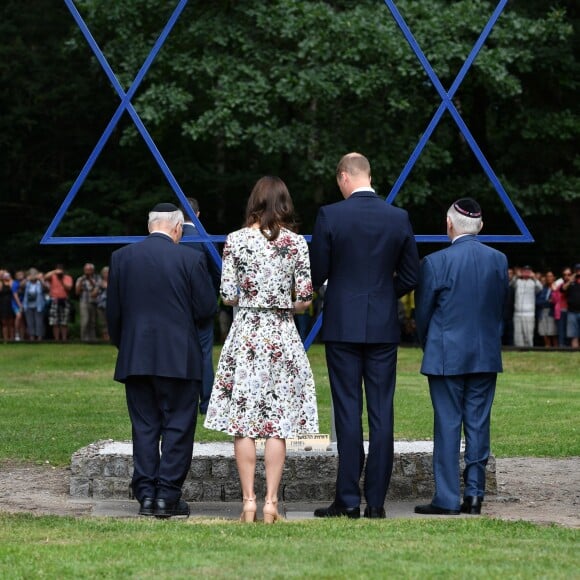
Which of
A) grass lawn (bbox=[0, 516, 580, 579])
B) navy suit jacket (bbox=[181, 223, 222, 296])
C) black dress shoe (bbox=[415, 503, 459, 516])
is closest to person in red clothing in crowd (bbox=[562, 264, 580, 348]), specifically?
navy suit jacket (bbox=[181, 223, 222, 296])

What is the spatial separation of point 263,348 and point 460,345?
1231mm

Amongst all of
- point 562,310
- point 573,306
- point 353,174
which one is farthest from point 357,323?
point 562,310

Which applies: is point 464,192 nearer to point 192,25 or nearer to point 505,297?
point 192,25

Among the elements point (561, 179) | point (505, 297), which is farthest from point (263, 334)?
point (561, 179)

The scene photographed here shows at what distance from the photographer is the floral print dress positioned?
23.9ft

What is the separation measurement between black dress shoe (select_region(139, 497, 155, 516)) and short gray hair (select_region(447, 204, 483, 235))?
7.55ft

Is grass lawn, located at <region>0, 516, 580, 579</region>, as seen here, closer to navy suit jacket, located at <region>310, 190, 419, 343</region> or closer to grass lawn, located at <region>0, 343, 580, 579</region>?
grass lawn, located at <region>0, 343, 580, 579</region>

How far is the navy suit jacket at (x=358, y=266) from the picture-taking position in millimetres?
7508

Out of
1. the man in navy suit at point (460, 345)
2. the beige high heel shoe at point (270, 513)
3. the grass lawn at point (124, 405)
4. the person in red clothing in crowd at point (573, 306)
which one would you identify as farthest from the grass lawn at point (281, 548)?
the person in red clothing in crowd at point (573, 306)

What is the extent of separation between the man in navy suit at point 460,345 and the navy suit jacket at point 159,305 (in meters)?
1.26

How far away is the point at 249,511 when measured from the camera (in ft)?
23.9

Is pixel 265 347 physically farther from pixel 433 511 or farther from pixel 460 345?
pixel 433 511

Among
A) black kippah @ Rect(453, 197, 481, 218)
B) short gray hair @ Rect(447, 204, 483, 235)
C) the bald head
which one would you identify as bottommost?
short gray hair @ Rect(447, 204, 483, 235)

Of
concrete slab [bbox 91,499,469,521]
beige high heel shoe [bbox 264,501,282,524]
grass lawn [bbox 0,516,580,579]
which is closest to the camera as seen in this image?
grass lawn [bbox 0,516,580,579]
